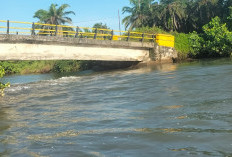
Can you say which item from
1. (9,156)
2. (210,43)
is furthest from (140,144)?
(210,43)

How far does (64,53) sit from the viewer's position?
18094mm

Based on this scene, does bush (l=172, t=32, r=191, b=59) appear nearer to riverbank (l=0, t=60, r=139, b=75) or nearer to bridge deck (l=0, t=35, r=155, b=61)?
bridge deck (l=0, t=35, r=155, b=61)

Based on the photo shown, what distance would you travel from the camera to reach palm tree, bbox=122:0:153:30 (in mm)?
43688

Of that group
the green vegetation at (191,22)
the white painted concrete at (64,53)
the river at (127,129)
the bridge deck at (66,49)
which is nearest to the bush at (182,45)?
the green vegetation at (191,22)

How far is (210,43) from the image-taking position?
25156 mm

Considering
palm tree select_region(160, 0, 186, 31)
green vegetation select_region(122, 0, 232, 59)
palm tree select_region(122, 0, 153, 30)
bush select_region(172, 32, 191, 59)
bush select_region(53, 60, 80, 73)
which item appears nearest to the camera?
green vegetation select_region(122, 0, 232, 59)

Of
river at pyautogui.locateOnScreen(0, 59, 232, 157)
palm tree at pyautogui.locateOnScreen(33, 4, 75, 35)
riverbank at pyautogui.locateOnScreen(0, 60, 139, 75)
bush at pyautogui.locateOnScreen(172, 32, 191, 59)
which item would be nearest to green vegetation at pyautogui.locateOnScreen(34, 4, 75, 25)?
palm tree at pyautogui.locateOnScreen(33, 4, 75, 35)

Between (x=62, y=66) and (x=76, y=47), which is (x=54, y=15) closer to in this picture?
(x=62, y=66)

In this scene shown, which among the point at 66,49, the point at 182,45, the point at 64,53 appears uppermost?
the point at 182,45

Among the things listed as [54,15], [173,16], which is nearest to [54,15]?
[54,15]

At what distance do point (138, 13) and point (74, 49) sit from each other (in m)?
29.2

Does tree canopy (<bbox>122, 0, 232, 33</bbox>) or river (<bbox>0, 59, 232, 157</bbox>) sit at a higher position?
tree canopy (<bbox>122, 0, 232, 33</bbox>)

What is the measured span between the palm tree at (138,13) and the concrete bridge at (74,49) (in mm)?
19290

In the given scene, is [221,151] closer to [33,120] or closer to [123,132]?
[123,132]
